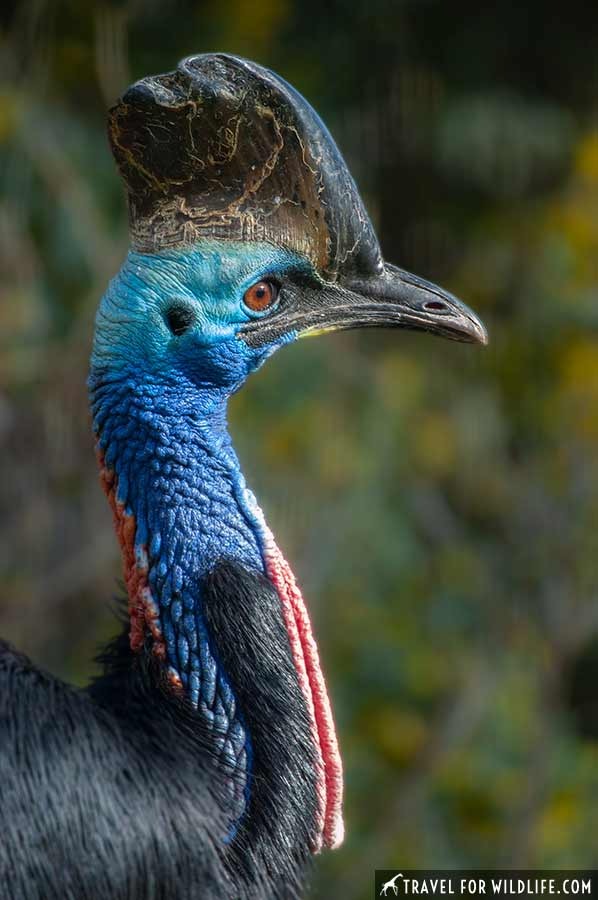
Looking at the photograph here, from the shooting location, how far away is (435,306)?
6.57 feet

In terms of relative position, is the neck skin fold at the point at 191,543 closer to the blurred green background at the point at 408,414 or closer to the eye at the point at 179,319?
the eye at the point at 179,319

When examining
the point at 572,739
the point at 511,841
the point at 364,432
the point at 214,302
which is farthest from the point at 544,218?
the point at 214,302

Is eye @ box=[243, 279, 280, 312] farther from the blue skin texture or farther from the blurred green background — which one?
the blurred green background

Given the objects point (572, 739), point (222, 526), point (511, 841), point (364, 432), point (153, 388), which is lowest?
point (222, 526)

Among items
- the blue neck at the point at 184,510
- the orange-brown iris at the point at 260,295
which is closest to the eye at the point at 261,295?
the orange-brown iris at the point at 260,295

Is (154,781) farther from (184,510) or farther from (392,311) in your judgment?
(392,311)

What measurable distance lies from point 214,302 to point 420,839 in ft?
11.4

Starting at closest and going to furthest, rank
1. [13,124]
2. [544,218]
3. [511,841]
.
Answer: [13,124]
[511,841]
[544,218]

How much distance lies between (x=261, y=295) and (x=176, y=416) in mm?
193

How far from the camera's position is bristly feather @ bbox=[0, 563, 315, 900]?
1.71 meters

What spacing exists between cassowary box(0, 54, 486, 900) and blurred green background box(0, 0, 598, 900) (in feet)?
9.00

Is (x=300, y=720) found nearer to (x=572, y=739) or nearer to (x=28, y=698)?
(x=28, y=698)

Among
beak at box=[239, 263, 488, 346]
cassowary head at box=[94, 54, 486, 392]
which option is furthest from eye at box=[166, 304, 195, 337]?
beak at box=[239, 263, 488, 346]

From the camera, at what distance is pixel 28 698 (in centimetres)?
178
